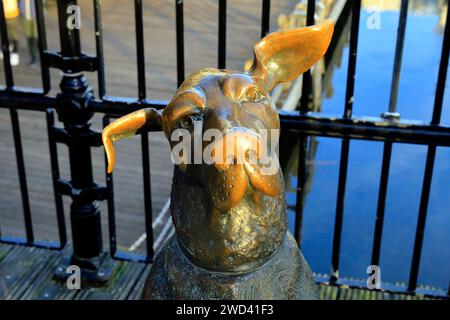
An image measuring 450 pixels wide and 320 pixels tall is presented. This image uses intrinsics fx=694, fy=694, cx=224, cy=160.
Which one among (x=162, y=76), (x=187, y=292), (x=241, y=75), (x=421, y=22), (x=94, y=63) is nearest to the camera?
(x=241, y=75)

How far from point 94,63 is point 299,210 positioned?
0.80 meters

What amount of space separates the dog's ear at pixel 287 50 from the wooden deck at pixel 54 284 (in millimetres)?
978

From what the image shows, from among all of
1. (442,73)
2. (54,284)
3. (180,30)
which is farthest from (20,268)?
(442,73)

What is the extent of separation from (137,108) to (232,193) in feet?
3.11

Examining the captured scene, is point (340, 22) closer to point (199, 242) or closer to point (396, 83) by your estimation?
point (396, 83)

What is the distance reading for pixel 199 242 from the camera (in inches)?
57.6

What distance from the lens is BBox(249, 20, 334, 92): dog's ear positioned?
152 centimetres

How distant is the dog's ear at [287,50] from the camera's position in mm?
1517

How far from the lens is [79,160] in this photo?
2287 millimetres

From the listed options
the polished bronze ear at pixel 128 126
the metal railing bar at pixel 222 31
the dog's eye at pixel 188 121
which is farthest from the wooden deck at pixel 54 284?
the dog's eye at pixel 188 121

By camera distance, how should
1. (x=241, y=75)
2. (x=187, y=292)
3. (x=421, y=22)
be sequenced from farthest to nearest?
(x=421, y=22)
(x=187, y=292)
(x=241, y=75)

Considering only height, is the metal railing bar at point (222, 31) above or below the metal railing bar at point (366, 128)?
above

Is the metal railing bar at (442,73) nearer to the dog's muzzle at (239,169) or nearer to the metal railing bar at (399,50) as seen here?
the metal railing bar at (399,50)
